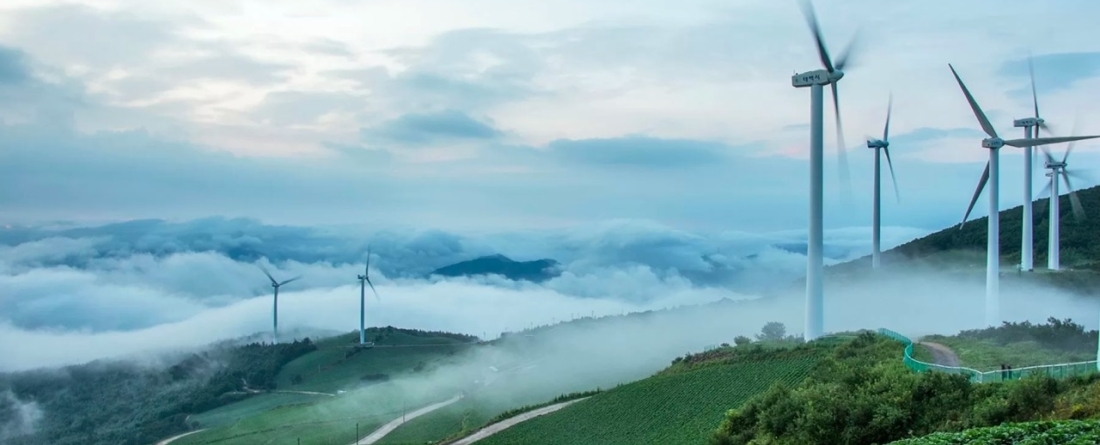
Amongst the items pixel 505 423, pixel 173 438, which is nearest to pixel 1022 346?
pixel 505 423

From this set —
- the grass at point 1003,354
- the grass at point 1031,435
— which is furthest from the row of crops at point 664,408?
the grass at point 1031,435

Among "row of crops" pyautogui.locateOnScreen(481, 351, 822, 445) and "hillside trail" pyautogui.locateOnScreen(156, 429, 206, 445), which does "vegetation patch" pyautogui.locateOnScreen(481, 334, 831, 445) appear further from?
"hillside trail" pyautogui.locateOnScreen(156, 429, 206, 445)

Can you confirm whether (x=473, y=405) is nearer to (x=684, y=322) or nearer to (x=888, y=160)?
(x=888, y=160)

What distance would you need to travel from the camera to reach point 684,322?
18325cm

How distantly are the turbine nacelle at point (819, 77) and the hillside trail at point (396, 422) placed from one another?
66622mm

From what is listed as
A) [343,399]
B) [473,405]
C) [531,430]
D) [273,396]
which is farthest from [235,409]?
[531,430]

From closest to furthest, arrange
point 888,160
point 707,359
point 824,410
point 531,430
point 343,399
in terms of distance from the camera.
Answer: point 824,410, point 531,430, point 707,359, point 888,160, point 343,399

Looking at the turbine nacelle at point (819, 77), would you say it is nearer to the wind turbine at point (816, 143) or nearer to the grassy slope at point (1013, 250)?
the wind turbine at point (816, 143)

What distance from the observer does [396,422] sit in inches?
4764

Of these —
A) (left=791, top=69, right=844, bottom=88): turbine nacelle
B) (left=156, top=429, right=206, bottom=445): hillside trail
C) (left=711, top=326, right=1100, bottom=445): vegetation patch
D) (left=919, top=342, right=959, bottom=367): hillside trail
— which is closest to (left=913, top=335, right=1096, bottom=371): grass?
(left=919, top=342, right=959, bottom=367): hillside trail

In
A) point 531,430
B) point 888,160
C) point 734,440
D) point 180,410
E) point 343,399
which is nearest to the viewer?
point 734,440

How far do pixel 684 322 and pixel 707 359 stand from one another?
100128 mm

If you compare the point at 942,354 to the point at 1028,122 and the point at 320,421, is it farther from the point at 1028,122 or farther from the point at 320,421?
the point at 320,421

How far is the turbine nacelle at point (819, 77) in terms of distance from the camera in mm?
73625
